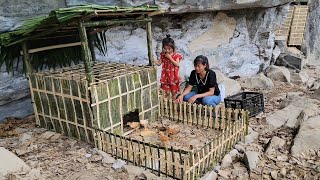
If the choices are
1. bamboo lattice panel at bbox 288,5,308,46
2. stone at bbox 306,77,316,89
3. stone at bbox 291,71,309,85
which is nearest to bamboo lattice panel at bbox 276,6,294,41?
bamboo lattice panel at bbox 288,5,308,46

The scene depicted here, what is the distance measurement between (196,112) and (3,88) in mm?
3908

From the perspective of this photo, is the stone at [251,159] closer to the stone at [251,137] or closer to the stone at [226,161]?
the stone at [226,161]

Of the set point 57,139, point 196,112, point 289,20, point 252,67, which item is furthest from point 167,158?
point 289,20

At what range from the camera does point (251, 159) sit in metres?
4.53

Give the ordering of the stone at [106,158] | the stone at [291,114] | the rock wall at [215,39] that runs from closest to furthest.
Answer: the stone at [106,158] < the stone at [291,114] < the rock wall at [215,39]

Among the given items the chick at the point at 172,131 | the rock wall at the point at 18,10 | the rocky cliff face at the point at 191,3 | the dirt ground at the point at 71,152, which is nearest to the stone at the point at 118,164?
the dirt ground at the point at 71,152

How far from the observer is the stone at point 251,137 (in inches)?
205

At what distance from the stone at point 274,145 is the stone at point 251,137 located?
1.05ft

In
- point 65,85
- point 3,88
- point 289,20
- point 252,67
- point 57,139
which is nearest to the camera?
point 65,85

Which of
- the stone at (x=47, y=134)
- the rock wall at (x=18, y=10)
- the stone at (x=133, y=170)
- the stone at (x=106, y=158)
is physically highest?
the rock wall at (x=18, y=10)

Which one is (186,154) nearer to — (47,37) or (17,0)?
(47,37)

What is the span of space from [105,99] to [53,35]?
2.17 m

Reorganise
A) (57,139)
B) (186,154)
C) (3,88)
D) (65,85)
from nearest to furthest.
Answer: (186,154)
(65,85)
(57,139)
(3,88)

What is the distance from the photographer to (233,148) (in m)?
4.88
